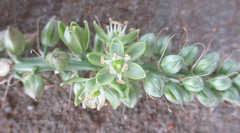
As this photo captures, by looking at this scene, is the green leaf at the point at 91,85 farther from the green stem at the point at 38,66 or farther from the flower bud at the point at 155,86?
the flower bud at the point at 155,86

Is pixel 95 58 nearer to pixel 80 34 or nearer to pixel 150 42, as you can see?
pixel 80 34

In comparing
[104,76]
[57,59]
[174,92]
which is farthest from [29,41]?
[174,92]

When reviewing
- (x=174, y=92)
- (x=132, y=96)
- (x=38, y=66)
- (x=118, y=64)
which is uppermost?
(x=118, y=64)

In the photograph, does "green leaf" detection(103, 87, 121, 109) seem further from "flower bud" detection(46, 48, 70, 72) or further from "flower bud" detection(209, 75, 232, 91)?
"flower bud" detection(209, 75, 232, 91)

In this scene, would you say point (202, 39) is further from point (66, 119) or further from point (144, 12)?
point (66, 119)

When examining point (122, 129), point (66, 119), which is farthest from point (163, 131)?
point (66, 119)

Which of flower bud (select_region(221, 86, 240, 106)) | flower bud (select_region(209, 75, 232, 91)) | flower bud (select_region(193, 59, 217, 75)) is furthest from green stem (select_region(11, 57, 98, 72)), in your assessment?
flower bud (select_region(221, 86, 240, 106))
